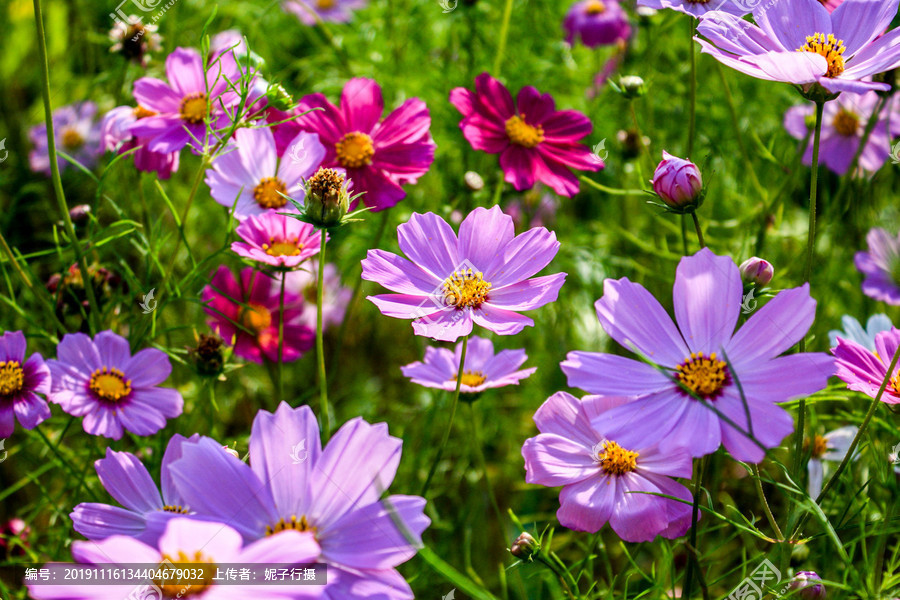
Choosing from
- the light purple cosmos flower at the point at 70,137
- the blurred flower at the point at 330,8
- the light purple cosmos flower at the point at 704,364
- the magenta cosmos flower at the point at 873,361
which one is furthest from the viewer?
the blurred flower at the point at 330,8

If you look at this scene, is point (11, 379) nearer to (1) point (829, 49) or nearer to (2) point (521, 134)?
(2) point (521, 134)

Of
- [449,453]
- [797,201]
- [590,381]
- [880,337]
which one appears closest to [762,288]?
[880,337]

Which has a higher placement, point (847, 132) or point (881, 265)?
point (847, 132)

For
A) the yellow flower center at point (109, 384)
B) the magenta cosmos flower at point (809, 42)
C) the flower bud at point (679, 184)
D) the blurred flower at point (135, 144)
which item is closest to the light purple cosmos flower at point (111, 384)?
the yellow flower center at point (109, 384)

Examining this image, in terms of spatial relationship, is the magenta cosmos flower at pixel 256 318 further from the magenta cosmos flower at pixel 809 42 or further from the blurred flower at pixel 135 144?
the magenta cosmos flower at pixel 809 42

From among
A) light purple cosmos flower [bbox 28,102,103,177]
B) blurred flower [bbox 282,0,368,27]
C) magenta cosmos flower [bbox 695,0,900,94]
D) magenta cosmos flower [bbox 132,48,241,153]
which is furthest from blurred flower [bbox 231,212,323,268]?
blurred flower [bbox 282,0,368,27]

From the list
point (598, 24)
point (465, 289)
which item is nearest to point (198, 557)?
point (465, 289)
